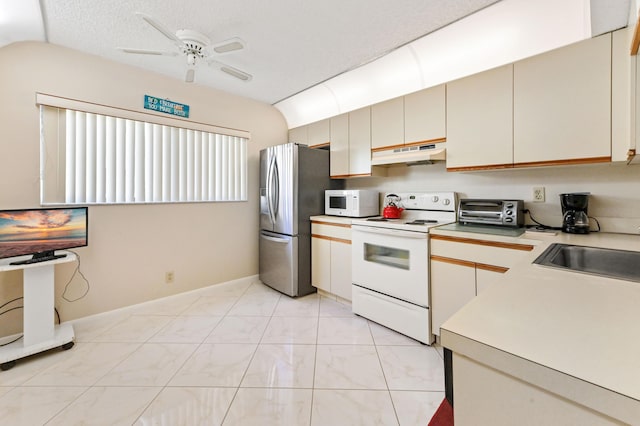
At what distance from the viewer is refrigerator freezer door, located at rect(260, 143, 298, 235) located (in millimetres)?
3012

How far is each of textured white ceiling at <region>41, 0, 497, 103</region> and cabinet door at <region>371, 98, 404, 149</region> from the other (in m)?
0.46

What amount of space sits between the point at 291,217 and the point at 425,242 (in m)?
1.49

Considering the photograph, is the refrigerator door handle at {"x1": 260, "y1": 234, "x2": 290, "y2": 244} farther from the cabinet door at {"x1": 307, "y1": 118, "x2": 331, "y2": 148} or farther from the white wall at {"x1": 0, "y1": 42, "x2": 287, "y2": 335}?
the cabinet door at {"x1": 307, "y1": 118, "x2": 331, "y2": 148}

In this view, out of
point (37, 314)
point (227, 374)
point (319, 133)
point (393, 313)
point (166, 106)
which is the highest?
point (166, 106)

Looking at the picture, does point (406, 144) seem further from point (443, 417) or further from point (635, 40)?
point (443, 417)

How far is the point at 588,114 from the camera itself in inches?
66.4

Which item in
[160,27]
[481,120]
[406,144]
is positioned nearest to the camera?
[160,27]

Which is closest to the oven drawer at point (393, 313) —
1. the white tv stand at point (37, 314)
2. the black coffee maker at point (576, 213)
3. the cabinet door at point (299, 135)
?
the black coffee maker at point (576, 213)

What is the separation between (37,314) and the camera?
1929 mm

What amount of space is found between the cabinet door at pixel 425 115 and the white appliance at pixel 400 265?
0.58 meters

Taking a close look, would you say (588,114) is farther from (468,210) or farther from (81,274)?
(81,274)

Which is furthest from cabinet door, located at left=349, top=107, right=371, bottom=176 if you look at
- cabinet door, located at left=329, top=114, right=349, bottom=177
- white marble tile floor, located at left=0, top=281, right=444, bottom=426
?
white marble tile floor, located at left=0, top=281, right=444, bottom=426

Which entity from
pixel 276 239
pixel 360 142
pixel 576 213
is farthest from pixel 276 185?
pixel 576 213

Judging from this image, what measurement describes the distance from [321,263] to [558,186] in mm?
2217
